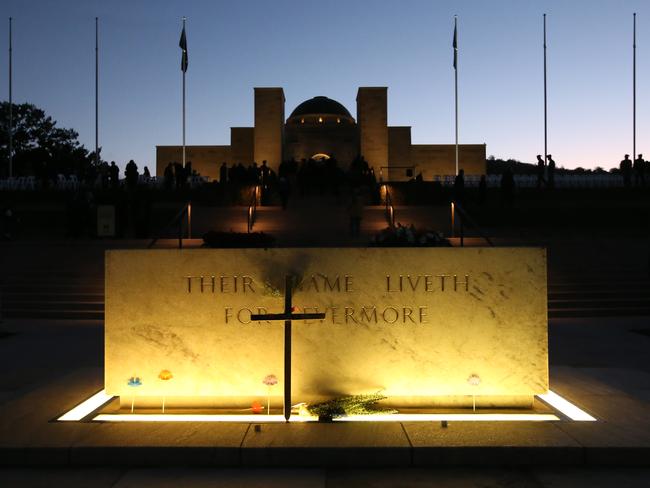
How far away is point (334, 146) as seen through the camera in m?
38.9

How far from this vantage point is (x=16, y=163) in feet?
141

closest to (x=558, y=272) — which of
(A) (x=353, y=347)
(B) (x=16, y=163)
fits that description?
(A) (x=353, y=347)

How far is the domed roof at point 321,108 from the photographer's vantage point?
45.2 metres

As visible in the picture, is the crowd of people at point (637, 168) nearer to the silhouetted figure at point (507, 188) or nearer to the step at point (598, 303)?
the silhouetted figure at point (507, 188)

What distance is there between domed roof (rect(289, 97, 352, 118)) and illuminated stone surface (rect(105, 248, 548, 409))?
136 ft

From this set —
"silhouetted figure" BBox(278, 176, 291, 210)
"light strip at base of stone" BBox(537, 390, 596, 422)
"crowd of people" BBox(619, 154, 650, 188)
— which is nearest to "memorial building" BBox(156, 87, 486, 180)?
"crowd of people" BBox(619, 154, 650, 188)

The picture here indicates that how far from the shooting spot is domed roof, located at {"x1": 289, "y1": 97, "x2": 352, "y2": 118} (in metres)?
45.2

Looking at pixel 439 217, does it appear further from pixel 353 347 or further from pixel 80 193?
pixel 353 347

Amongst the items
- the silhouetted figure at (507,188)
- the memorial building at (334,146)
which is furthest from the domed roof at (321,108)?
the silhouetted figure at (507,188)

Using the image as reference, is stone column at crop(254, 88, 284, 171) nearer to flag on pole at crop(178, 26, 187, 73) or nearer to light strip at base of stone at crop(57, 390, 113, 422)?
flag on pole at crop(178, 26, 187, 73)

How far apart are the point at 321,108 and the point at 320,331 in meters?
42.5

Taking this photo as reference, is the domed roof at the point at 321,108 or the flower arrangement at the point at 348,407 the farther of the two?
the domed roof at the point at 321,108

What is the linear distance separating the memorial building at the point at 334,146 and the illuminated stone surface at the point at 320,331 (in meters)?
31.3

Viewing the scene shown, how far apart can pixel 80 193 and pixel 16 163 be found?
1270 inches
